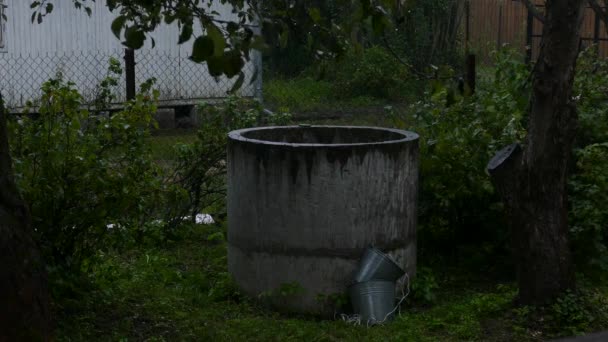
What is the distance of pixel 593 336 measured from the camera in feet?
17.1

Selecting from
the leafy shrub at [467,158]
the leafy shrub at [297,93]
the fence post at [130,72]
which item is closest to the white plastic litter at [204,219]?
the fence post at [130,72]

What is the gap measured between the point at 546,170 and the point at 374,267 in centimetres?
119

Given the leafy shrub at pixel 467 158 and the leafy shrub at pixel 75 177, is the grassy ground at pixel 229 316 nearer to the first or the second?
the leafy shrub at pixel 75 177

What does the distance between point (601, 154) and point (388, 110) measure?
176 cm

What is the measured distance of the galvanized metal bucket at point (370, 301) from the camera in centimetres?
548

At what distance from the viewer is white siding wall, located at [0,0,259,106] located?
43.8 feet

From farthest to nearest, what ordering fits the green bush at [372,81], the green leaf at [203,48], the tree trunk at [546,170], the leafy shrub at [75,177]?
1. the green bush at [372,81]
2. the tree trunk at [546,170]
3. the leafy shrub at [75,177]
4. the green leaf at [203,48]

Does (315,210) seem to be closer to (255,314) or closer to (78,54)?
(255,314)

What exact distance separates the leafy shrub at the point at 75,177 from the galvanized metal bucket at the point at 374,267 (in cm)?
134

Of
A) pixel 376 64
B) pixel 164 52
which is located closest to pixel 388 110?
pixel 164 52

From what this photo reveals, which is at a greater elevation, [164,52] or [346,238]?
[164,52]

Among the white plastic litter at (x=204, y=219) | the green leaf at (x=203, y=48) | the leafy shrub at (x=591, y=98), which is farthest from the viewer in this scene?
the white plastic litter at (x=204, y=219)

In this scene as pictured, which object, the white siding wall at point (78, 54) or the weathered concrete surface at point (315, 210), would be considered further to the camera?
the white siding wall at point (78, 54)

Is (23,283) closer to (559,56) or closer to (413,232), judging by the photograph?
(413,232)
